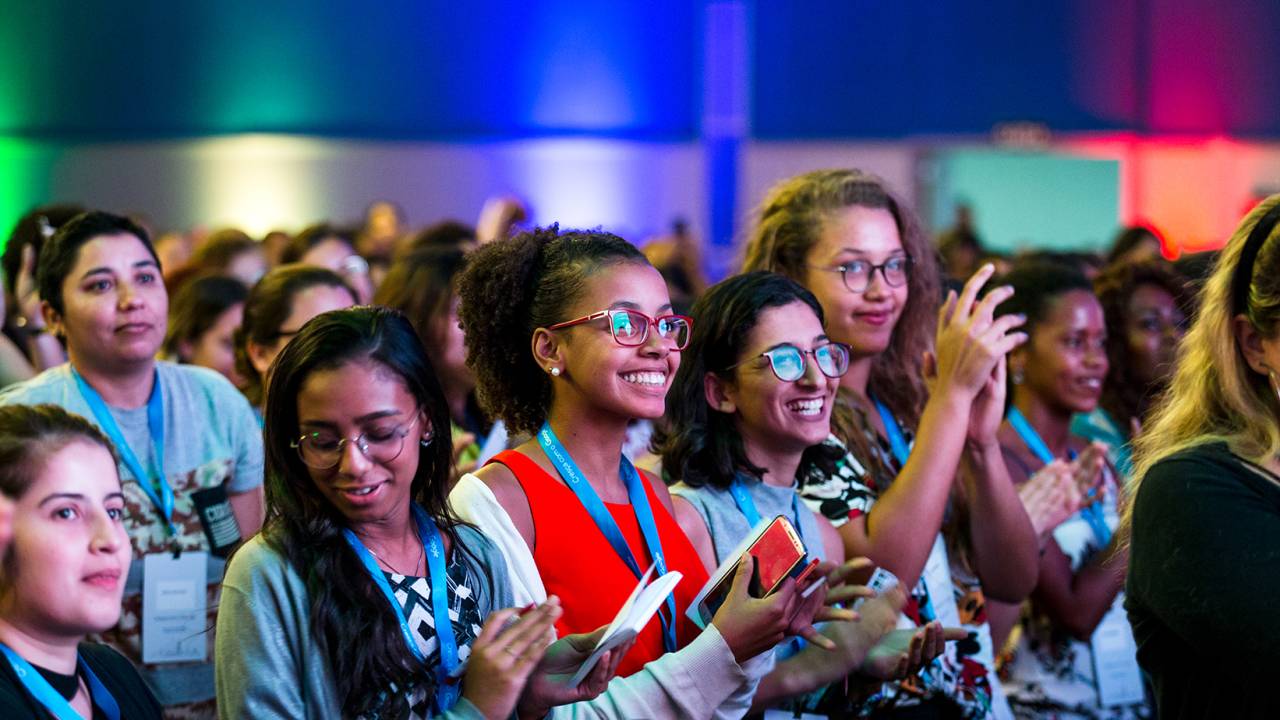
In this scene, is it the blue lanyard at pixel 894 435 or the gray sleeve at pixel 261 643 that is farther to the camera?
the blue lanyard at pixel 894 435

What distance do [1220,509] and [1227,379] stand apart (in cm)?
27

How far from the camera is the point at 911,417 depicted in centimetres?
325

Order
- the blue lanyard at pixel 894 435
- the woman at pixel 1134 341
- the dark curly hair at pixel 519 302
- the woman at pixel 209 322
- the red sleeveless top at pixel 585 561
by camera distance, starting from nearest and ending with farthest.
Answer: the red sleeveless top at pixel 585 561, the dark curly hair at pixel 519 302, the blue lanyard at pixel 894 435, the woman at pixel 1134 341, the woman at pixel 209 322

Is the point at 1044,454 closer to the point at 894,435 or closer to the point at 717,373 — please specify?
the point at 894,435

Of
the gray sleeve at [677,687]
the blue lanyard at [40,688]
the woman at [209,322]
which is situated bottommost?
the gray sleeve at [677,687]

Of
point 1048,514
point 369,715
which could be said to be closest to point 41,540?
point 369,715

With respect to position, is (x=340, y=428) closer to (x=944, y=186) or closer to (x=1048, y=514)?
(x=1048, y=514)

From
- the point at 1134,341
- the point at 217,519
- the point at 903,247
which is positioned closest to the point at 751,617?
the point at 903,247

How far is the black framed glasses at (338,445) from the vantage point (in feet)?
6.92

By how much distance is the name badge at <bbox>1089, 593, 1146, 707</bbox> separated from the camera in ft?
11.3

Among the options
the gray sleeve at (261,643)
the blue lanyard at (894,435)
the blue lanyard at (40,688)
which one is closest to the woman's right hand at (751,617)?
the gray sleeve at (261,643)

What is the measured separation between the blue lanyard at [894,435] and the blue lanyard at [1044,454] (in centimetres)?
67

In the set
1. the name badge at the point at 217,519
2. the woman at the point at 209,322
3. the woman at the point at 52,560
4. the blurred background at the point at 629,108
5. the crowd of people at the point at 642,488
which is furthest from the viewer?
the blurred background at the point at 629,108

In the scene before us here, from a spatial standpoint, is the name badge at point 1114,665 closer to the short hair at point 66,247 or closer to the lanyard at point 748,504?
the lanyard at point 748,504
